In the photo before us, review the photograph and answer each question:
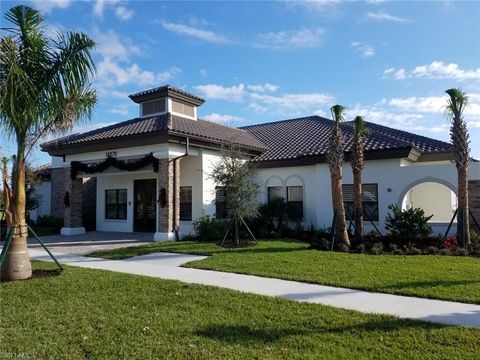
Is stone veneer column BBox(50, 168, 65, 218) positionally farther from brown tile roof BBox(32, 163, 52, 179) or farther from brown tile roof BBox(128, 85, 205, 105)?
brown tile roof BBox(128, 85, 205, 105)

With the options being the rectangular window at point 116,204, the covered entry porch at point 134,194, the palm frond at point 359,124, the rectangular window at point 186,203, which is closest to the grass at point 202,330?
the covered entry porch at point 134,194

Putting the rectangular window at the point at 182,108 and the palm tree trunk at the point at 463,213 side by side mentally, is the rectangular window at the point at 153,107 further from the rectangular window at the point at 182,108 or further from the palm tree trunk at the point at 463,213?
the palm tree trunk at the point at 463,213

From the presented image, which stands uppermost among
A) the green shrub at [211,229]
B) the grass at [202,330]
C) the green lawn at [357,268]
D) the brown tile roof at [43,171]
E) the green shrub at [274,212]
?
the brown tile roof at [43,171]

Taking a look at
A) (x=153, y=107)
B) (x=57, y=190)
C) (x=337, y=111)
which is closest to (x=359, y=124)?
(x=337, y=111)

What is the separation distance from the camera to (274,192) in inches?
747

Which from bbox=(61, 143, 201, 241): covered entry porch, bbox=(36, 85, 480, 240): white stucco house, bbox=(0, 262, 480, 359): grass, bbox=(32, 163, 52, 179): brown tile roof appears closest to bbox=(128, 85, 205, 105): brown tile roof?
bbox=(36, 85, 480, 240): white stucco house

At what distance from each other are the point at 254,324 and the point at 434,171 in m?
12.4

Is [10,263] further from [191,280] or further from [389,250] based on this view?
[389,250]

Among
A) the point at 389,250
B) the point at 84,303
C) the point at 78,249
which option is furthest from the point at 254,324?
the point at 78,249

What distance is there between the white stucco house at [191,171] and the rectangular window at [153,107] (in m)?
0.05

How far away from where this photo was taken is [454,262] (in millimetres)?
9766

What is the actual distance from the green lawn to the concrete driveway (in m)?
1.53

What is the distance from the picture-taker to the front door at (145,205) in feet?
61.3

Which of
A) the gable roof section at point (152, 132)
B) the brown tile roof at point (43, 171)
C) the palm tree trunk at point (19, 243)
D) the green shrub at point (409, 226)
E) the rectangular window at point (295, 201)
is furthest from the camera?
the brown tile roof at point (43, 171)
